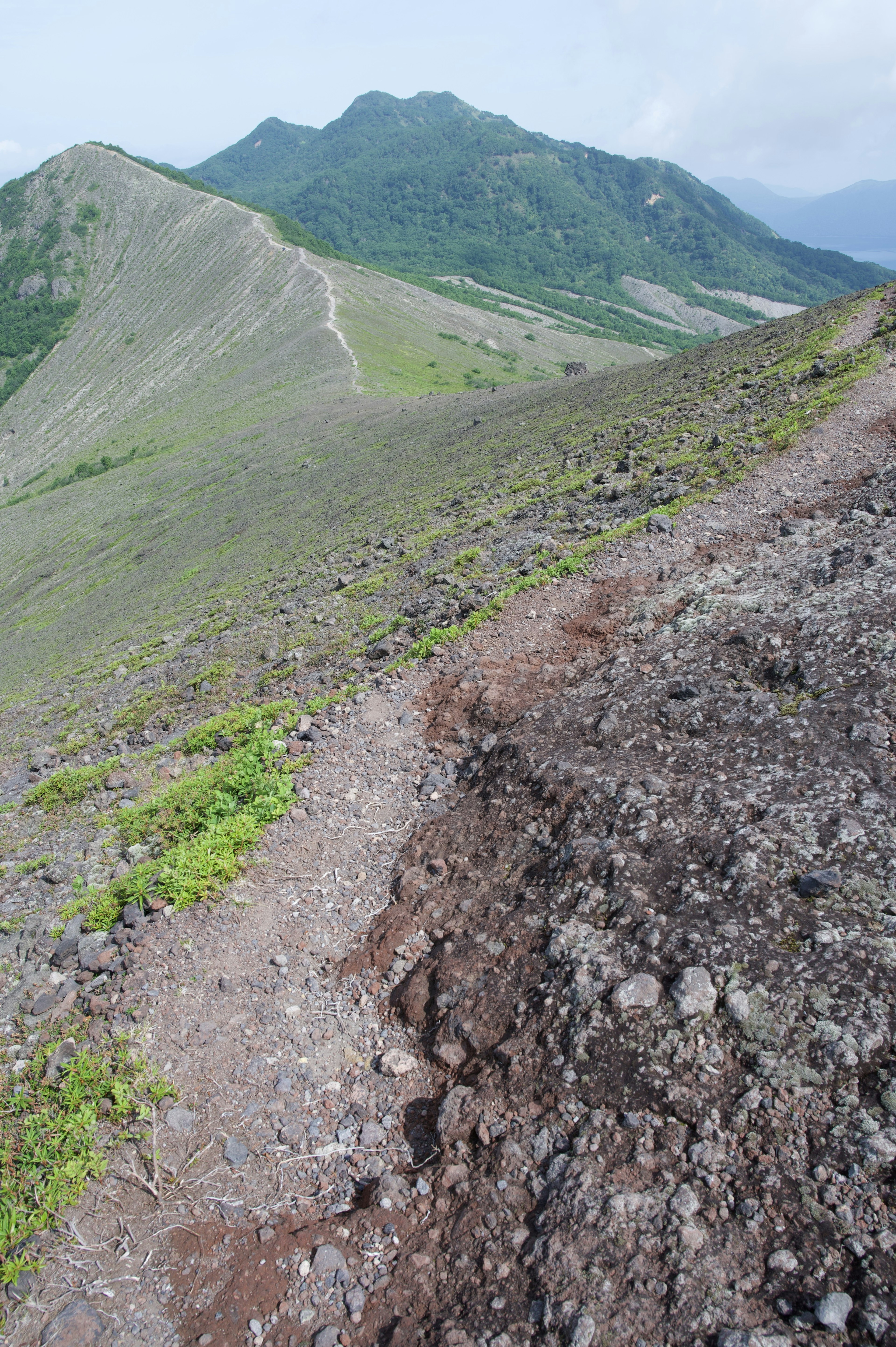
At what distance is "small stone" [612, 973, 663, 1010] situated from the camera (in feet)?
13.1

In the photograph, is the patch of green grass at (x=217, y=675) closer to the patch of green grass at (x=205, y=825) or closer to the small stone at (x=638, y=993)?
the patch of green grass at (x=205, y=825)

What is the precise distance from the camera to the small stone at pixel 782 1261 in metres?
2.78

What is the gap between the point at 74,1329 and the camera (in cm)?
342

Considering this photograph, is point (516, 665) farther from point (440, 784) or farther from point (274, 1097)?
point (274, 1097)

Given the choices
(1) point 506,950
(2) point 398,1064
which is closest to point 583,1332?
(2) point 398,1064

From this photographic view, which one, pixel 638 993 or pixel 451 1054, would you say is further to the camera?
pixel 451 1054

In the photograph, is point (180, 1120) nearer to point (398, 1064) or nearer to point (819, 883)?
point (398, 1064)

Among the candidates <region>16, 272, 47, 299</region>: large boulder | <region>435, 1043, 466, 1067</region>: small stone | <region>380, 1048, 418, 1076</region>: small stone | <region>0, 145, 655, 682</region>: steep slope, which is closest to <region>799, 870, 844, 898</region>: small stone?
<region>435, 1043, 466, 1067</region>: small stone

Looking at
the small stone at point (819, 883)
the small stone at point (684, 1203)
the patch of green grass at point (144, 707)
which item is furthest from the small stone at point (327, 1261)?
the patch of green grass at point (144, 707)

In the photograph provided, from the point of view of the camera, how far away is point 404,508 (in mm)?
24375

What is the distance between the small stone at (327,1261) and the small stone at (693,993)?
7.40ft

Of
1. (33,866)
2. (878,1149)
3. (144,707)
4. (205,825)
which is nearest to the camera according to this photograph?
(878,1149)

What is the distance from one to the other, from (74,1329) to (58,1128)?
1171 mm

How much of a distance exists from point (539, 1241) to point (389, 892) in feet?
10.2
